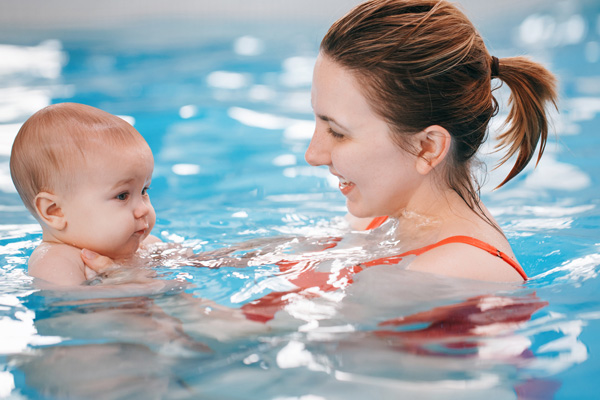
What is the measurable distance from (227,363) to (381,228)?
1100mm

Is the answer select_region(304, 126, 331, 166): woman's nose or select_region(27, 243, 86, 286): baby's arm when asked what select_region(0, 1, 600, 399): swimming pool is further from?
select_region(304, 126, 331, 166): woman's nose

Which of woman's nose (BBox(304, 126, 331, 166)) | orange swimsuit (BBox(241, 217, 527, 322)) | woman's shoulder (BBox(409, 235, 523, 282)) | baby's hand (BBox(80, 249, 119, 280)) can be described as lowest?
baby's hand (BBox(80, 249, 119, 280))

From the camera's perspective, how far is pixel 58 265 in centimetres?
213

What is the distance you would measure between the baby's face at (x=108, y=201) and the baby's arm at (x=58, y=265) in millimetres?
62

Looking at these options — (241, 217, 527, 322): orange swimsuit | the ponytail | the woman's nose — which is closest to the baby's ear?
(241, 217, 527, 322): orange swimsuit

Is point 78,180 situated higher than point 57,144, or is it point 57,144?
point 57,144

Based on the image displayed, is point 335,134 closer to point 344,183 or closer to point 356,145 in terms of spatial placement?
point 356,145

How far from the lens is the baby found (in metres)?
2.17

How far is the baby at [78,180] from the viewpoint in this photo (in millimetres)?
2174

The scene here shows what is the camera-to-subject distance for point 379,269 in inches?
82.8

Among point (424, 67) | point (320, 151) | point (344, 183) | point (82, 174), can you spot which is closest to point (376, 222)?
point (344, 183)

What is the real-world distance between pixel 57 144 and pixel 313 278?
3.01 ft

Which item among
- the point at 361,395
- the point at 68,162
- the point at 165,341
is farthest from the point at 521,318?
the point at 68,162

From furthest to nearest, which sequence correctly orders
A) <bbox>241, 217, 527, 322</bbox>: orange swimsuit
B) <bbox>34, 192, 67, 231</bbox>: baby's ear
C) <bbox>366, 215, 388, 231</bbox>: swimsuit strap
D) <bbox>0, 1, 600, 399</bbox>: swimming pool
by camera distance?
<bbox>366, 215, 388, 231</bbox>: swimsuit strap → <bbox>34, 192, 67, 231</bbox>: baby's ear → <bbox>241, 217, 527, 322</bbox>: orange swimsuit → <bbox>0, 1, 600, 399</bbox>: swimming pool
